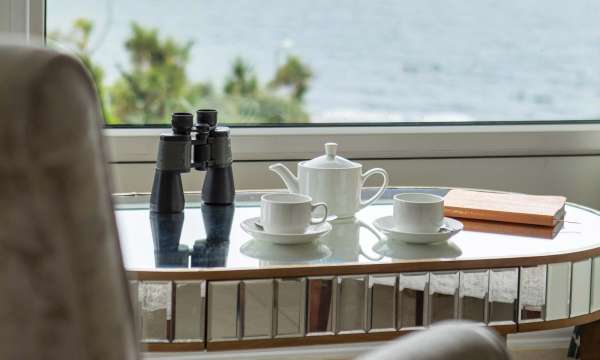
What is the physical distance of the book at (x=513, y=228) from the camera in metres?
1.42

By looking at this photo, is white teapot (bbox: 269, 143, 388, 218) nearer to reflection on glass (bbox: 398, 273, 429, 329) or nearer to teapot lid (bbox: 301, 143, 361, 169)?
teapot lid (bbox: 301, 143, 361, 169)

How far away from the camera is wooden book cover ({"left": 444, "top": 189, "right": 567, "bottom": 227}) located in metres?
1.49

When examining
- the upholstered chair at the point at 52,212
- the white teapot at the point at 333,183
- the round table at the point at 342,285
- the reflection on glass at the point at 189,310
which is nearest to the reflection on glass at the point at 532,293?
the round table at the point at 342,285

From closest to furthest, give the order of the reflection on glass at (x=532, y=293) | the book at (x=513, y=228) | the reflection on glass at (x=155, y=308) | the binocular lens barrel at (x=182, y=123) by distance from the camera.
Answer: the reflection on glass at (x=155, y=308), the reflection on glass at (x=532, y=293), the book at (x=513, y=228), the binocular lens barrel at (x=182, y=123)

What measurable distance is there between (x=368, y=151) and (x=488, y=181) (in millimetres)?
330

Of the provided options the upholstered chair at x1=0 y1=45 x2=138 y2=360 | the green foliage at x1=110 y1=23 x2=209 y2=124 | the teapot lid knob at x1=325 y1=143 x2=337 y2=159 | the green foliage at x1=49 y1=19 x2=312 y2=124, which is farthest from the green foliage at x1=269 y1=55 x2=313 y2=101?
the upholstered chair at x1=0 y1=45 x2=138 y2=360

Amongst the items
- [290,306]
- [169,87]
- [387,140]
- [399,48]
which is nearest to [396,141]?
[387,140]

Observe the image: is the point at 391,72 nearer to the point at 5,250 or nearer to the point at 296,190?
the point at 296,190

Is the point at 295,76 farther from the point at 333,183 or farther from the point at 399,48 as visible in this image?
the point at 333,183

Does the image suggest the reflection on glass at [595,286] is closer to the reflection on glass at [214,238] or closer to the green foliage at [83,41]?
the reflection on glass at [214,238]

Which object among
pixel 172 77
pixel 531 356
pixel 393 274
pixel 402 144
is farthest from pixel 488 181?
pixel 393 274

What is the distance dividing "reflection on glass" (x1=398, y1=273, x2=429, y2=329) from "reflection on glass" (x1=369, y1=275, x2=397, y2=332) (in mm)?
11

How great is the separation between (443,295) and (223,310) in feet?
1.02

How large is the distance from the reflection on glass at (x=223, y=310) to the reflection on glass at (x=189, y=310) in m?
0.01
